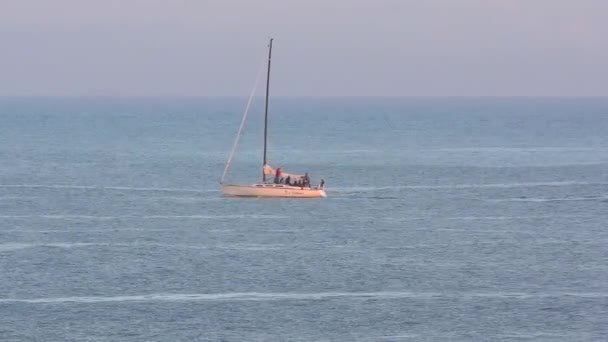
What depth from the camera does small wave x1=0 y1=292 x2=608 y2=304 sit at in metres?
60.3

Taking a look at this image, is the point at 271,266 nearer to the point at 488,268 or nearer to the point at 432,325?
the point at 488,268

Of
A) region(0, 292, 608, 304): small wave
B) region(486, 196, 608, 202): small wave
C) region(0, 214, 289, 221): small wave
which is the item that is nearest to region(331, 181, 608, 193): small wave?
region(486, 196, 608, 202): small wave

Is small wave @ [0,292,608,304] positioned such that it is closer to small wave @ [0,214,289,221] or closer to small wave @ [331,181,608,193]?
small wave @ [0,214,289,221]

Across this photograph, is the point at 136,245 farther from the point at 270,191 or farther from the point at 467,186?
the point at 467,186

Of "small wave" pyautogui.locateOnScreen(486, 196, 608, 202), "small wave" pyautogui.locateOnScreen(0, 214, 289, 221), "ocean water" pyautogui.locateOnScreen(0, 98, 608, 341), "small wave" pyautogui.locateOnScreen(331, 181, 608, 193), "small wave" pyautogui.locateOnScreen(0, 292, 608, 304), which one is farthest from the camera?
"small wave" pyautogui.locateOnScreen(331, 181, 608, 193)

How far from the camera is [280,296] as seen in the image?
61.5m

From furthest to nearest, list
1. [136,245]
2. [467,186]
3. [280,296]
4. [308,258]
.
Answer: [467,186] < [136,245] < [308,258] < [280,296]

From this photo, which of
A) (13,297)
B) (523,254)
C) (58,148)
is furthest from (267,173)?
(58,148)

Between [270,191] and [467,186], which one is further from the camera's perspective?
[467,186]

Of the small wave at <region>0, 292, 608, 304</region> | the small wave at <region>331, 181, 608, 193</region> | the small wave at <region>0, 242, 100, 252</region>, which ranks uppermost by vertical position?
the small wave at <region>0, 292, 608, 304</region>

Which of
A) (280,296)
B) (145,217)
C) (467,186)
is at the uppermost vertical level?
(280,296)

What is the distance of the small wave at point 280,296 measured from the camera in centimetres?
6034

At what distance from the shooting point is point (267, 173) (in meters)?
102

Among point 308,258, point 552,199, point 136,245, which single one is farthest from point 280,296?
point 552,199
